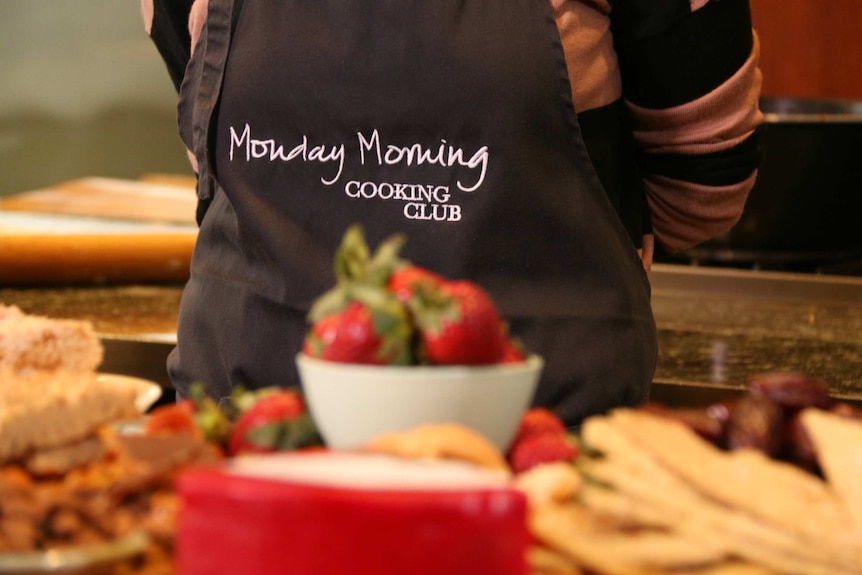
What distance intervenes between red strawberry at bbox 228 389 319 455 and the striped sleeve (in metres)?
0.81

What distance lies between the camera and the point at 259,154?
1425 mm

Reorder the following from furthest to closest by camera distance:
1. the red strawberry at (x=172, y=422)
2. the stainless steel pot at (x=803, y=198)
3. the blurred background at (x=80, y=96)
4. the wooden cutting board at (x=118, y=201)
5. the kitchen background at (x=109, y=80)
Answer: the blurred background at (x=80, y=96)
the kitchen background at (x=109, y=80)
the wooden cutting board at (x=118, y=201)
the stainless steel pot at (x=803, y=198)
the red strawberry at (x=172, y=422)

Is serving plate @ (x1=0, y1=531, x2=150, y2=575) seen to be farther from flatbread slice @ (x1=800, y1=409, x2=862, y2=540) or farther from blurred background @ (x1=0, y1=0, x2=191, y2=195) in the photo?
blurred background @ (x1=0, y1=0, x2=191, y2=195)

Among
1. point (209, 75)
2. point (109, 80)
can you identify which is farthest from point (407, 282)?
point (109, 80)

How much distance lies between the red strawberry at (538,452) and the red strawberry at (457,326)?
9 centimetres

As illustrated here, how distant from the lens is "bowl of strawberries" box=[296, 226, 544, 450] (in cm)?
72

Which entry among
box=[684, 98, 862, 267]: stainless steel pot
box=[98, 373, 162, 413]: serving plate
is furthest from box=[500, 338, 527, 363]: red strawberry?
box=[684, 98, 862, 267]: stainless steel pot

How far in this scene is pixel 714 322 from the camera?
6.83 ft

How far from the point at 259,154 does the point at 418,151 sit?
21 cm

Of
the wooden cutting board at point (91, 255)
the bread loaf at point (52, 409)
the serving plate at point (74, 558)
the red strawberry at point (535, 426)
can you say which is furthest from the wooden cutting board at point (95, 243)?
the serving plate at point (74, 558)

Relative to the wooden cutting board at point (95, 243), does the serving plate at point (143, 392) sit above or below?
above

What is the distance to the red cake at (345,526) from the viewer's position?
0.53 metres

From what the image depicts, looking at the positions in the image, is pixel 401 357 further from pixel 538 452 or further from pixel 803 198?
pixel 803 198

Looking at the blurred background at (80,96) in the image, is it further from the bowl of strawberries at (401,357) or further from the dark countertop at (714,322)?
the bowl of strawberries at (401,357)
